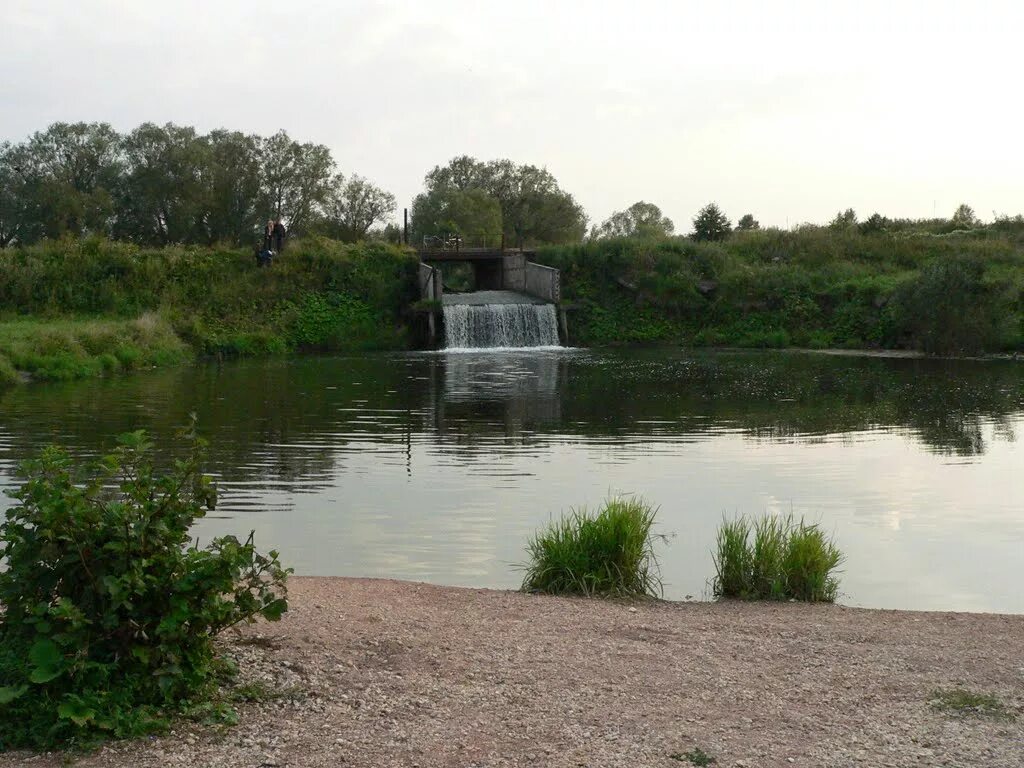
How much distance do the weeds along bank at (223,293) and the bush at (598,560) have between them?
90.5 ft

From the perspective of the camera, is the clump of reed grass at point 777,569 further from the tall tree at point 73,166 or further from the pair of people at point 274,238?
the tall tree at point 73,166

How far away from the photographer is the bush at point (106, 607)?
5043 millimetres

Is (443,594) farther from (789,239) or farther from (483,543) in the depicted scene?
(789,239)

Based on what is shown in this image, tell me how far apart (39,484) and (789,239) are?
47.5 metres

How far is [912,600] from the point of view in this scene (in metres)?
8.55

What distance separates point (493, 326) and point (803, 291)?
A: 12.2 meters

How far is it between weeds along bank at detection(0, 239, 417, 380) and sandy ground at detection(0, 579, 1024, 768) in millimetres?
29203

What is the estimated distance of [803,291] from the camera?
4369 cm

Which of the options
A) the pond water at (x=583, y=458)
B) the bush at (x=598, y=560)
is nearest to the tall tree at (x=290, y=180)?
the pond water at (x=583, y=458)

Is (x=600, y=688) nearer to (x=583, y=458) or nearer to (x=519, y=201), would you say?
(x=583, y=458)

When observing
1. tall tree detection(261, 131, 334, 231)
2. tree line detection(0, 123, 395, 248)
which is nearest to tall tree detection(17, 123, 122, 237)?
tree line detection(0, 123, 395, 248)

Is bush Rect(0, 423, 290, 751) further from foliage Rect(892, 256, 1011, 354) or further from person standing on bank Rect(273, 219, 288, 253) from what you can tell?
person standing on bank Rect(273, 219, 288, 253)

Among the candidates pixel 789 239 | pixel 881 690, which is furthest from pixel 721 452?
pixel 789 239

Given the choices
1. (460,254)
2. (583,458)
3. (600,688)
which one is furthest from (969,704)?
(460,254)
